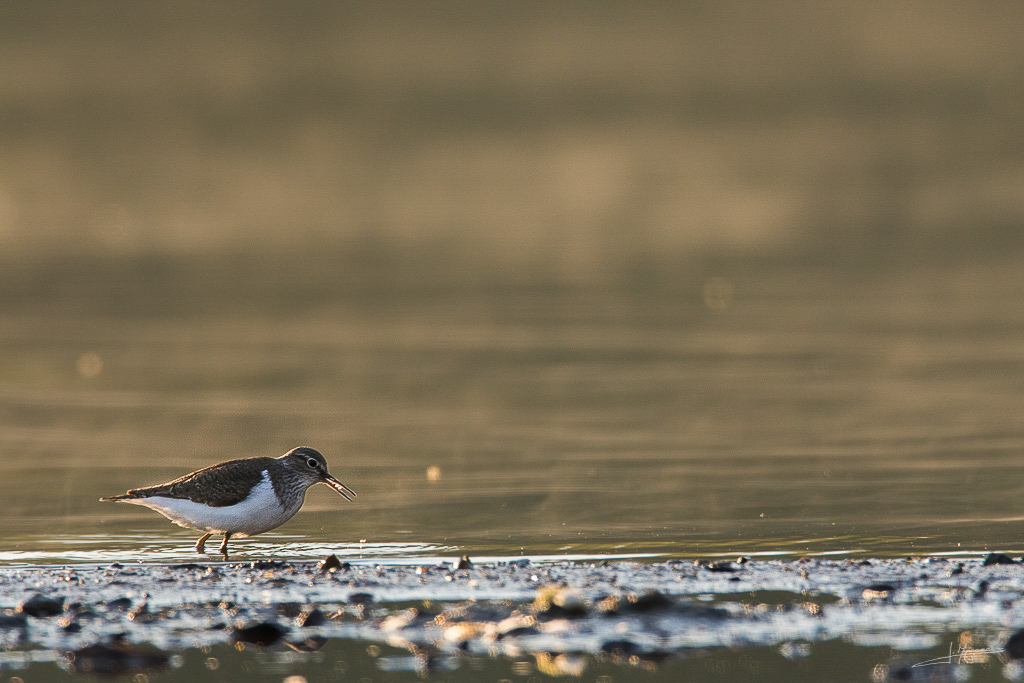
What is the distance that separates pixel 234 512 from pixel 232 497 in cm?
10

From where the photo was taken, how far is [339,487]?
12.6m

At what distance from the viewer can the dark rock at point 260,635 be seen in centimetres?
888

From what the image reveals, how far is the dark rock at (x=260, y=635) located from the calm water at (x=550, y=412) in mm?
2334

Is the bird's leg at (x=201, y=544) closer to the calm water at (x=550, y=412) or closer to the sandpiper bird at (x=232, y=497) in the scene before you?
the sandpiper bird at (x=232, y=497)

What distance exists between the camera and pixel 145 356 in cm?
2091

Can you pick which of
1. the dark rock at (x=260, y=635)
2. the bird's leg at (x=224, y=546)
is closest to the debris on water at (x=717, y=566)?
the dark rock at (x=260, y=635)

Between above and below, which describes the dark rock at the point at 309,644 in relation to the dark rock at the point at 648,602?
below

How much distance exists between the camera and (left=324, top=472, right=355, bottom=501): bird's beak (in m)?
12.3

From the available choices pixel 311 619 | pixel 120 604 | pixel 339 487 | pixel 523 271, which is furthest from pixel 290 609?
pixel 523 271

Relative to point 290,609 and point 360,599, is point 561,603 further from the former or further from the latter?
point 290,609

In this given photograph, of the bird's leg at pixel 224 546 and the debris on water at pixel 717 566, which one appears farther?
the bird's leg at pixel 224 546

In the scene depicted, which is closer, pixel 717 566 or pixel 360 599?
pixel 360 599

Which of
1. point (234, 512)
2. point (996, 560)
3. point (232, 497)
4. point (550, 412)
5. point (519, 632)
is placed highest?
point (550, 412)

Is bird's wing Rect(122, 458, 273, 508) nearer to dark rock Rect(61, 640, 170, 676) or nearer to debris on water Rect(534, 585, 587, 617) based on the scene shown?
dark rock Rect(61, 640, 170, 676)
